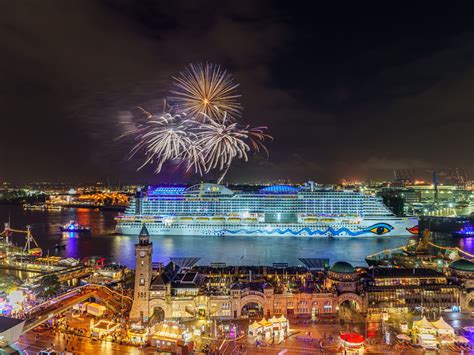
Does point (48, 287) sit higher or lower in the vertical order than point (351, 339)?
higher

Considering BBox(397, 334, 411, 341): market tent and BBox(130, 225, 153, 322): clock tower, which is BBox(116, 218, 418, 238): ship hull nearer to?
BBox(130, 225, 153, 322): clock tower

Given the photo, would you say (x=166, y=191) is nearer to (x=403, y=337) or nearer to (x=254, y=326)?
(x=254, y=326)

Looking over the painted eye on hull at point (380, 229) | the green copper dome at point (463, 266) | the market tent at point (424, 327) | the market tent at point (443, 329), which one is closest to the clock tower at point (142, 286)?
the market tent at point (424, 327)

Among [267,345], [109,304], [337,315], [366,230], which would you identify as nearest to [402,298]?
[337,315]

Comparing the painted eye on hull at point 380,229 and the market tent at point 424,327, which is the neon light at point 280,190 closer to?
the painted eye on hull at point 380,229

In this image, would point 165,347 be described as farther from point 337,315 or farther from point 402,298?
point 402,298

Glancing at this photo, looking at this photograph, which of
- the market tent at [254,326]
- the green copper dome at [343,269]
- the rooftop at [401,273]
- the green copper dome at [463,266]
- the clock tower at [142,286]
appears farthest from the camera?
the green copper dome at [463,266]

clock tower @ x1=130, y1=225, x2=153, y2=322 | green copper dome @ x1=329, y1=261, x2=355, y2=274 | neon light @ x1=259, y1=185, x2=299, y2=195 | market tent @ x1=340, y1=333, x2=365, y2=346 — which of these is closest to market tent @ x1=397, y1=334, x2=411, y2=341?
market tent @ x1=340, y1=333, x2=365, y2=346

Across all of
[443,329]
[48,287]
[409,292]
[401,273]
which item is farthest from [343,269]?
[48,287]
